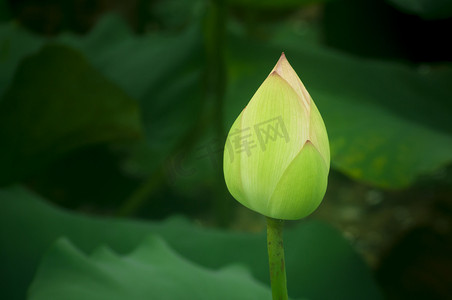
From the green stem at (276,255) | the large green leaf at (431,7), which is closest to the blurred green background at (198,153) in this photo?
the large green leaf at (431,7)

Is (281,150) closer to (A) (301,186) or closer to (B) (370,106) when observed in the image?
(A) (301,186)

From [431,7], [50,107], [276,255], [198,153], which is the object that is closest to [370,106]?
[431,7]

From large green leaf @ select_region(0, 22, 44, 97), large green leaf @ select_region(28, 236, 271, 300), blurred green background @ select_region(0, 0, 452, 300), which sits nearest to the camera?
large green leaf @ select_region(28, 236, 271, 300)

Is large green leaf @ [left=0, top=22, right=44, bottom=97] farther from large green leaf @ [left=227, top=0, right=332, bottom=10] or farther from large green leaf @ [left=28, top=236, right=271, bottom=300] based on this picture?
large green leaf @ [left=28, top=236, right=271, bottom=300]

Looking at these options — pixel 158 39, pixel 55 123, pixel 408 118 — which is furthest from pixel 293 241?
pixel 158 39

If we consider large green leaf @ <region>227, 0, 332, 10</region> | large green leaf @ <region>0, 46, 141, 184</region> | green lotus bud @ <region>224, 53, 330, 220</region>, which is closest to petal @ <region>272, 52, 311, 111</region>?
green lotus bud @ <region>224, 53, 330, 220</region>

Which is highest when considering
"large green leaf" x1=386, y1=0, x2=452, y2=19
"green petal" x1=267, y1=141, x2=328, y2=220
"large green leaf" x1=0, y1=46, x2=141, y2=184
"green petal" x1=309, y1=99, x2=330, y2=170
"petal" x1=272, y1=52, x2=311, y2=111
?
"large green leaf" x1=386, y1=0, x2=452, y2=19

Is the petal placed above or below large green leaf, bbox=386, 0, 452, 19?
below
